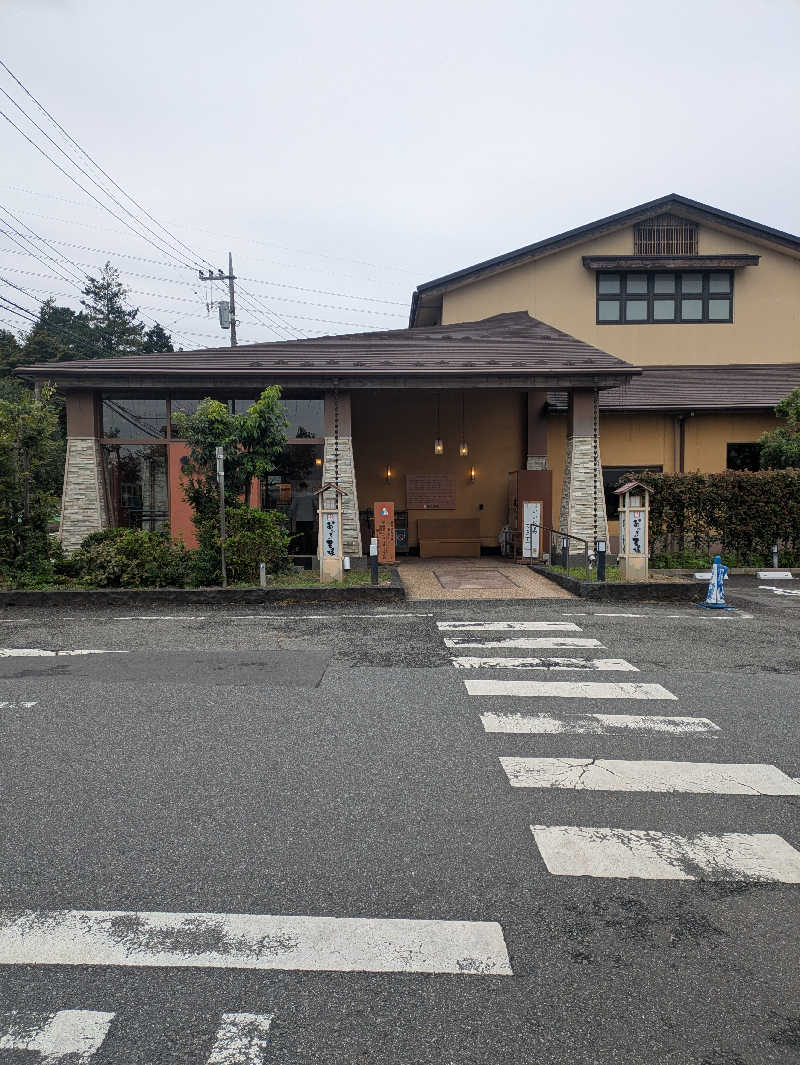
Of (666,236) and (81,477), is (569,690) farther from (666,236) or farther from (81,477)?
(666,236)

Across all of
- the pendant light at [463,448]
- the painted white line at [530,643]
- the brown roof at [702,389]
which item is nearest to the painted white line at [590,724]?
the painted white line at [530,643]

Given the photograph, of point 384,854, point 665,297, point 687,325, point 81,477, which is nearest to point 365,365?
point 81,477

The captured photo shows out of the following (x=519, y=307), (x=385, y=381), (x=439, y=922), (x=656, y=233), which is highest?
(x=656, y=233)

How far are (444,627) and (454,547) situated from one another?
10.4 meters

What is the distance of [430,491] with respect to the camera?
21.4 metres

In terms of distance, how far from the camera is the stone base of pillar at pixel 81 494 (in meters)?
16.1

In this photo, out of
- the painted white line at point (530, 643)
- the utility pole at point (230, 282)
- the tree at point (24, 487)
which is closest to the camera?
the painted white line at point (530, 643)

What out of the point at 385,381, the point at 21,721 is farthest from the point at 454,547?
the point at 21,721

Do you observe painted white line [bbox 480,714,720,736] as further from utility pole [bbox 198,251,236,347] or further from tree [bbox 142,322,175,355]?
tree [bbox 142,322,175,355]

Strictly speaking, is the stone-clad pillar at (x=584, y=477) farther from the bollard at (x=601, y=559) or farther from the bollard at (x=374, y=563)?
the bollard at (x=374, y=563)

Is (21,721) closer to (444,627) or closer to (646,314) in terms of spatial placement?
(444,627)

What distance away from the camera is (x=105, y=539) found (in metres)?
14.1

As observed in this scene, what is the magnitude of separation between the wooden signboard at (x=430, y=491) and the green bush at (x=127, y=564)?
343 inches

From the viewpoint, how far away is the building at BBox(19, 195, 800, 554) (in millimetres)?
16312
